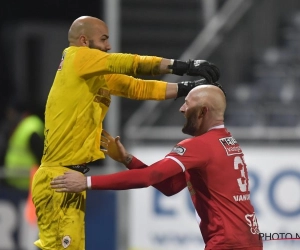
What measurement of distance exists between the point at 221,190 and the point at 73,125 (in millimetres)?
963

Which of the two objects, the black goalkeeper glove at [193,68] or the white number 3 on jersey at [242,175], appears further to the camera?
the white number 3 on jersey at [242,175]

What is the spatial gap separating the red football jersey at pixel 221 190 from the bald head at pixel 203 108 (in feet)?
0.22

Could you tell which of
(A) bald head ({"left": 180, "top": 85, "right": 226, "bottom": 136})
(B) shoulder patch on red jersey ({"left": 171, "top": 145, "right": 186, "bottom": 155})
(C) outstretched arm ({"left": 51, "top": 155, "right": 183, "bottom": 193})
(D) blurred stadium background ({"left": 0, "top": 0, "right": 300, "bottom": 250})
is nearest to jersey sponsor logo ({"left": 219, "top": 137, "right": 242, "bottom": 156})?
(A) bald head ({"left": 180, "top": 85, "right": 226, "bottom": 136})

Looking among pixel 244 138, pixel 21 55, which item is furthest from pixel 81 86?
pixel 21 55

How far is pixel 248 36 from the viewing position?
1271 cm

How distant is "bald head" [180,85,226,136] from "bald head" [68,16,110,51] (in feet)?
2.02

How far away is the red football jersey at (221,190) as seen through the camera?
249 inches

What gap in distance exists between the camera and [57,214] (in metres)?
6.48

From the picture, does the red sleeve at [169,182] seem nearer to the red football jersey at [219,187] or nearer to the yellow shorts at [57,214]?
the red football jersey at [219,187]

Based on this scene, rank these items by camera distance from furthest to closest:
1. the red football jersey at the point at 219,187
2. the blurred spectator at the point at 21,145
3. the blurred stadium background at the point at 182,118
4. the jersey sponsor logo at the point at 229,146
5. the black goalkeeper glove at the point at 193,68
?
the blurred spectator at the point at 21,145
the blurred stadium background at the point at 182,118
the jersey sponsor logo at the point at 229,146
the red football jersey at the point at 219,187
the black goalkeeper glove at the point at 193,68

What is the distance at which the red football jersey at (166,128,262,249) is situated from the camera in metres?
6.33

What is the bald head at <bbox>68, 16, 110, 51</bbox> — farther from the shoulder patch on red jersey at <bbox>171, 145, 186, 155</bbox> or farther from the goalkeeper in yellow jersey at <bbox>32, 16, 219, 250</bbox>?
the shoulder patch on red jersey at <bbox>171, 145, 186, 155</bbox>

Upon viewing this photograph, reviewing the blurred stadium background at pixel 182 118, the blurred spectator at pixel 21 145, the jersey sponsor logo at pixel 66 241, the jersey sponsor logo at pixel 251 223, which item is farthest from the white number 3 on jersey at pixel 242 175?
the blurred spectator at pixel 21 145

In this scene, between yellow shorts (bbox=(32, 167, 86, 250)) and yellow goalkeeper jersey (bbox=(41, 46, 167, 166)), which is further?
yellow shorts (bbox=(32, 167, 86, 250))
